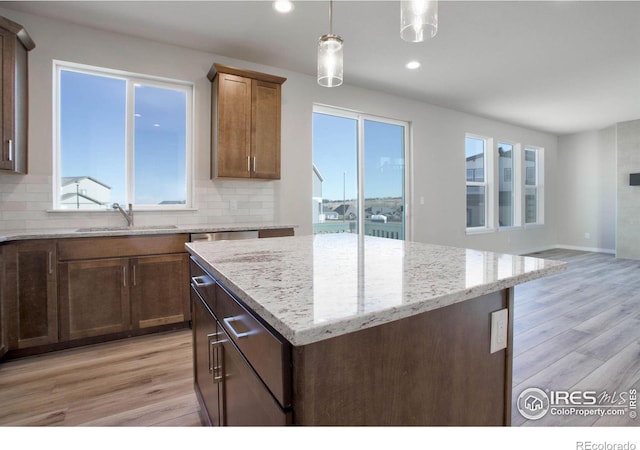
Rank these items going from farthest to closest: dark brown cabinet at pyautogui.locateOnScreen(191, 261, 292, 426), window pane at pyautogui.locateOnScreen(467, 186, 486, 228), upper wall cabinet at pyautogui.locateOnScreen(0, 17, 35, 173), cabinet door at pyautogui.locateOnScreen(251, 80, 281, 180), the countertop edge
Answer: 1. window pane at pyautogui.locateOnScreen(467, 186, 486, 228)
2. cabinet door at pyautogui.locateOnScreen(251, 80, 281, 180)
3. upper wall cabinet at pyautogui.locateOnScreen(0, 17, 35, 173)
4. dark brown cabinet at pyautogui.locateOnScreen(191, 261, 292, 426)
5. the countertop edge

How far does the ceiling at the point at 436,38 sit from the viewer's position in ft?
9.05

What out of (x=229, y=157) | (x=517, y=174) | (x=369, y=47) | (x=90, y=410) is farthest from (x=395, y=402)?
(x=517, y=174)

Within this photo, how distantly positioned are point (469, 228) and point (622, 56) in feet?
10.3

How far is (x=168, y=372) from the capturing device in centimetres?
225

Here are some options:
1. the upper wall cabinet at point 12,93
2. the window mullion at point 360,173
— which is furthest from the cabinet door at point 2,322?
the window mullion at point 360,173

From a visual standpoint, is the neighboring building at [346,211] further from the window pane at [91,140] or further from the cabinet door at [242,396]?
the cabinet door at [242,396]

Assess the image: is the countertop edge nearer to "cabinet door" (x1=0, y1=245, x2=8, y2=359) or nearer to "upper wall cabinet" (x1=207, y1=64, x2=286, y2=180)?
"cabinet door" (x1=0, y1=245, x2=8, y2=359)

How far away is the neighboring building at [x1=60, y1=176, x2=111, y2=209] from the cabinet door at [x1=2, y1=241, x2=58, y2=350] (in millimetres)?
728

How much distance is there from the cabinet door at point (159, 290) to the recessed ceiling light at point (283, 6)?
222cm

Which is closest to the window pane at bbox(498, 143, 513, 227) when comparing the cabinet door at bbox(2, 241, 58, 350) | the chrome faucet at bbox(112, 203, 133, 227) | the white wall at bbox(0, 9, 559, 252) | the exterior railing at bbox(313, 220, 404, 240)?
the white wall at bbox(0, 9, 559, 252)

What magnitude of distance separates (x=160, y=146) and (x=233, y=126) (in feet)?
2.71

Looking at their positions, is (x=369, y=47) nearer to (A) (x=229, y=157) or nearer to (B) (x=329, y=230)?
(A) (x=229, y=157)

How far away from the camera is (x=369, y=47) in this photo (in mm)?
3443

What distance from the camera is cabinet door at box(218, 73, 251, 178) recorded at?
3268 millimetres
